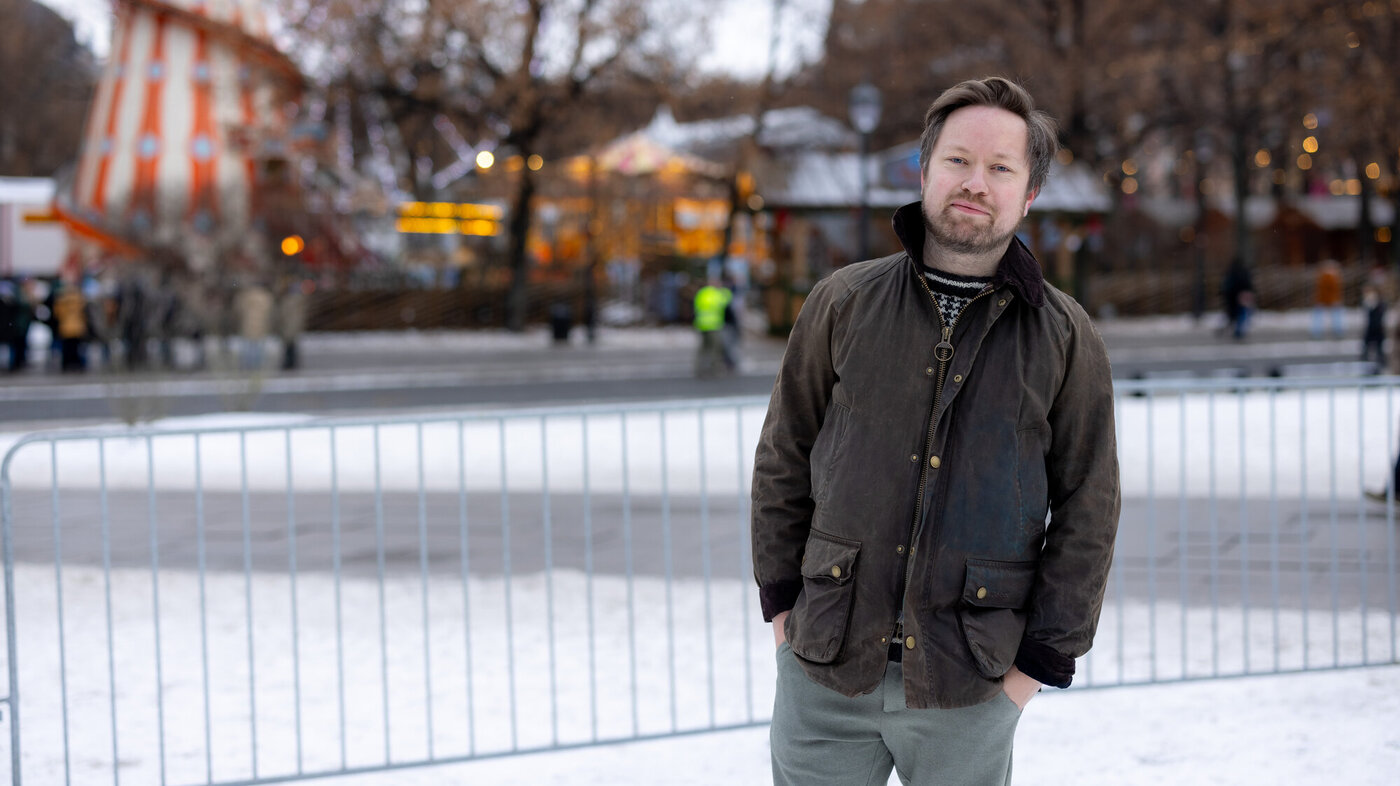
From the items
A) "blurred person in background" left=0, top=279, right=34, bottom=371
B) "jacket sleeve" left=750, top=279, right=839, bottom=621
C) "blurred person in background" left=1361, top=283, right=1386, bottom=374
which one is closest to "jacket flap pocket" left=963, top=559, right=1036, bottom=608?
"jacket sleeve" left=750, top=279, right=839, bottom=621

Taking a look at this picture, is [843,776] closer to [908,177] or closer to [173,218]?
[908,177]

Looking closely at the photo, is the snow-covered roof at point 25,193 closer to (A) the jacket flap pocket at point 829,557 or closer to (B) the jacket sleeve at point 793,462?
(B) the jacket sleeve at point 793,462

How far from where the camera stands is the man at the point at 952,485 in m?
2.40

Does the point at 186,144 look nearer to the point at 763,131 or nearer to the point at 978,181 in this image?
the point at 763,131

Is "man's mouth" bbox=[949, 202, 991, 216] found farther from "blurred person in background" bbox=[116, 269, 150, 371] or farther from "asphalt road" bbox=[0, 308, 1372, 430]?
"blurred person in background" bbox=[116, 269, 150, 371]

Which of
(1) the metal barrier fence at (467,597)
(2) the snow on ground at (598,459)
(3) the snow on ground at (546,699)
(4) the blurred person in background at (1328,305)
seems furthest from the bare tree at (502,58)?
(3) the snow on ground at (546,699)

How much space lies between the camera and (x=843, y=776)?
8.38ft

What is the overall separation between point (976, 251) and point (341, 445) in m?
11.1

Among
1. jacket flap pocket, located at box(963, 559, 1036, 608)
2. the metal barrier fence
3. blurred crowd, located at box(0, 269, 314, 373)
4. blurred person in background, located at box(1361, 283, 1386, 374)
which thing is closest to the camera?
jacket flap pocket, located at box(963, 559, 1036, 608)


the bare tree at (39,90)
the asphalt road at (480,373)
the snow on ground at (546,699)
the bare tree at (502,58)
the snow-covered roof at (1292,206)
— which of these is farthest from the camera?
the snow-covered roof at (1292,206)

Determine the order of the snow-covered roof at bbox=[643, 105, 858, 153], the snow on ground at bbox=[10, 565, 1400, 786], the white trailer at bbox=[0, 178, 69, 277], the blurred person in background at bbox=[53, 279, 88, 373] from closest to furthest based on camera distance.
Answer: the snow on ground at bbox=[10, 565, 1400, 786] → the blurred person in background at bbox=[53, 279, 88, 373] → the snow-covered roof at bbox=[643, 105, 858, 153] → the white trailer at bbox=[0, 178, 69, 277]

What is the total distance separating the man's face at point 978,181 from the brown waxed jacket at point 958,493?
0.06 metres

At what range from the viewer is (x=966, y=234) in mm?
2441

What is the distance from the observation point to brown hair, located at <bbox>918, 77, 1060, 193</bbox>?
2.46 meters
